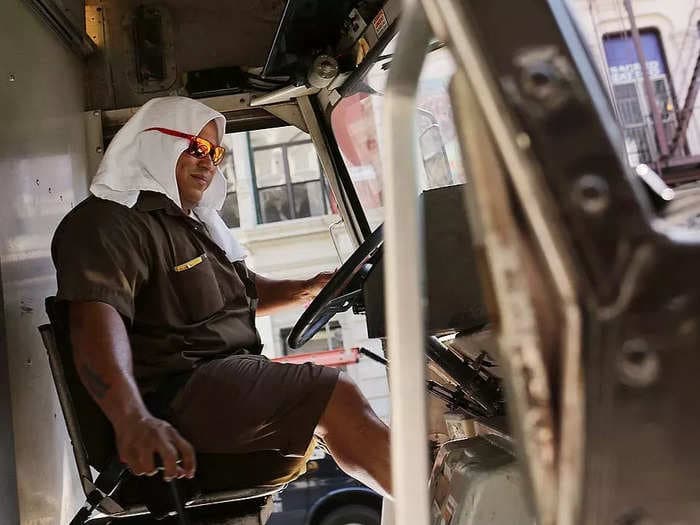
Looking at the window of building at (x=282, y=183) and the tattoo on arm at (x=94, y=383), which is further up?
the window of building at (x=282, y=183)

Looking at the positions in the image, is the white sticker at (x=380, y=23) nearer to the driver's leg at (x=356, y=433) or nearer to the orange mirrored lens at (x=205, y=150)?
the orange mirrored lens at (x=205, y=150)

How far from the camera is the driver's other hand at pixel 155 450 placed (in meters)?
1.52

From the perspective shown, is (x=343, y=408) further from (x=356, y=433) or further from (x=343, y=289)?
(x=343, y=289)

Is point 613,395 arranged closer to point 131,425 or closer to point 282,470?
point 131,425

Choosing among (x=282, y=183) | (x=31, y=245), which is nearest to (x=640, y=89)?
(x=31, y=245)

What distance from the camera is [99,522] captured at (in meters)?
1.95

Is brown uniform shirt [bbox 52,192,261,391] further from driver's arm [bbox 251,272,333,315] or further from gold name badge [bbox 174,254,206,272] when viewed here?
driver's arm [bbox 251,272,333,315]

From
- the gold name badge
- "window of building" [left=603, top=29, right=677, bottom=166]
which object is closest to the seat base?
the gold name badge

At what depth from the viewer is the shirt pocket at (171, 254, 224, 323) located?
2088 millimetres

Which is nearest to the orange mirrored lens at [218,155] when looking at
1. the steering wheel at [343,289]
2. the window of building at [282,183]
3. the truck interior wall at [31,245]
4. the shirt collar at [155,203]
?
the shirt collar at [155,203]

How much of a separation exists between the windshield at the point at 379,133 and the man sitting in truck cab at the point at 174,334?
0.50 metres

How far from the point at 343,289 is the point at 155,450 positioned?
56cm

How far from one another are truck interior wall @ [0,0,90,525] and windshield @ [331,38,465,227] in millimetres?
959

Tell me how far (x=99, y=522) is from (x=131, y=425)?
20.2 inches
